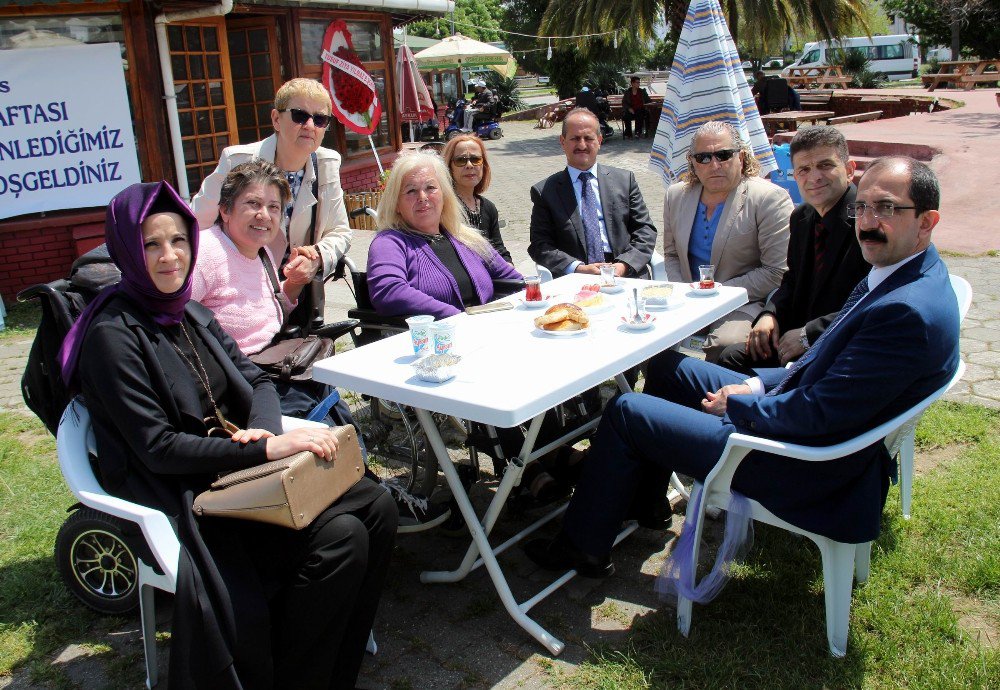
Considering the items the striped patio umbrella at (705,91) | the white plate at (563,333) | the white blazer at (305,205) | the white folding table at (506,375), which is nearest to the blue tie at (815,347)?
the white folding table at (506,375)

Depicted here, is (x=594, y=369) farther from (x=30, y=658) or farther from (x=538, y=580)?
(x=30, y=658)

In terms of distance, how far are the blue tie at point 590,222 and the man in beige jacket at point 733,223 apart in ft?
1.90

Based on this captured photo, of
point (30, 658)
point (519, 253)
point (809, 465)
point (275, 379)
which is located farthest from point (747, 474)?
point (519, 253)

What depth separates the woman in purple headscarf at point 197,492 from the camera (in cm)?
222

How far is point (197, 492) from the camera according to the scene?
96.0 inches

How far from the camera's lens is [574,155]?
190 inches

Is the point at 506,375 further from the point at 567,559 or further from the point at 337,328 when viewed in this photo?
the point at 337,328

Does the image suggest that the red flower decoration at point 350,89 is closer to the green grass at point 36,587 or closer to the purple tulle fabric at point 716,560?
the green grass at point 36,587

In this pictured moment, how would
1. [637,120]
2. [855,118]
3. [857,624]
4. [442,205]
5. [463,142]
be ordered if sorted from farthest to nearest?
[637,120], [855,118], [463,142], [442,205], [857,624]

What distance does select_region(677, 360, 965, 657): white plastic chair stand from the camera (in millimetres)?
2375

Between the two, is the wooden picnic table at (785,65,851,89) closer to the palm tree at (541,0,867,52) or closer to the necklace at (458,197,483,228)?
the palm tree at (541,0,867,52)

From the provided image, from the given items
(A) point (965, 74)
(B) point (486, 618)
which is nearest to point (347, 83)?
(B) point (486, 618)

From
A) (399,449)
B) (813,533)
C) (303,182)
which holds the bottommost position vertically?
(399,449)

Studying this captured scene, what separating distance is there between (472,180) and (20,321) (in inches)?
179
